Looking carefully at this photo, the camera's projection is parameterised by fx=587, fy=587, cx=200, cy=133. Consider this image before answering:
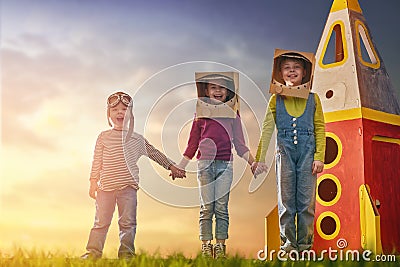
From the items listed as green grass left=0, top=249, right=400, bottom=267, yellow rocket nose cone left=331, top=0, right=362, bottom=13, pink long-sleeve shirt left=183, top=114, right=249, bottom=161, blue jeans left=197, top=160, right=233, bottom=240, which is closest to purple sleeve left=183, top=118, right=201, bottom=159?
pink long-sleeve shirt left=183, top=114, right=249, bottom=161

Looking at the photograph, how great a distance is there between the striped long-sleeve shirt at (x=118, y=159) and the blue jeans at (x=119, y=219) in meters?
0.04

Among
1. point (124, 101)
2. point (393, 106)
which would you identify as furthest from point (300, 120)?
point (393, 106)

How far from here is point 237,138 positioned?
272 centimetres

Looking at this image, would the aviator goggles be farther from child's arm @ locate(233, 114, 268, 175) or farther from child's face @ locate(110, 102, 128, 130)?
child's arm @ locate(233, 114, 268, 175)

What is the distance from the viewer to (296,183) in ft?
8.81

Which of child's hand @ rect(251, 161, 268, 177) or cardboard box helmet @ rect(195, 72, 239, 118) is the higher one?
cardboard box helmet @ rect(195, 72, 239, 118)

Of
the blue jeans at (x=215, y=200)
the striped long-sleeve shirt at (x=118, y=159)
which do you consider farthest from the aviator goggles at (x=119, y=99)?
the blue jeans at (x=215, y=200)

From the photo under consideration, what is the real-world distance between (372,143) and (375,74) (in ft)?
1.51

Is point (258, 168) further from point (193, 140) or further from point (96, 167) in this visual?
point (96, 167)

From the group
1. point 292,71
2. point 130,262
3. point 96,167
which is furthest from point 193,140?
point 130,262

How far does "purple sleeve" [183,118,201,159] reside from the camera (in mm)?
2693

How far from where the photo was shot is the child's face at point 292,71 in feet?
9.04

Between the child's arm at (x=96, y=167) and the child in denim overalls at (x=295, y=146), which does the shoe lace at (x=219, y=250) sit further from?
the child's arm at (x=96, y=167)

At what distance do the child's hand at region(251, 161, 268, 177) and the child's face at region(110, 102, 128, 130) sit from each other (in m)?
0.64
